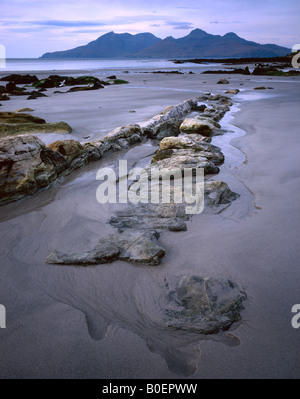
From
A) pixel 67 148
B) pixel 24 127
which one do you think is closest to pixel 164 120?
pixel 24 127

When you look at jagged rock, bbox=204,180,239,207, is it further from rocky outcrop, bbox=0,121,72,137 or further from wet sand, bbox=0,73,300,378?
rocky outcrop, bbox=0,121,72,137

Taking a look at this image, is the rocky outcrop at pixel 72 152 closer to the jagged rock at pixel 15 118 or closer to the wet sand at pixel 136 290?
the jagged rock at pixel 15 118

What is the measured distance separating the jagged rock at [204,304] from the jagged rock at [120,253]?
0.99 feet

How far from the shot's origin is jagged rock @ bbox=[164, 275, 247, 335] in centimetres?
147

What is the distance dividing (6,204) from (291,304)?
105 inches

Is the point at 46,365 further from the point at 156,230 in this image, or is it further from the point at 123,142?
the point at 123,142

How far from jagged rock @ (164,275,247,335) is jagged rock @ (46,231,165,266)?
0.99 ft

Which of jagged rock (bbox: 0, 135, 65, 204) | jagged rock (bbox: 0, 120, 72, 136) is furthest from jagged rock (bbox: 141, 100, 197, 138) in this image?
jagged rock (bbox: 0, 135, 65, 204)

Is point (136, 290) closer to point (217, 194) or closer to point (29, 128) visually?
point (217, 194)

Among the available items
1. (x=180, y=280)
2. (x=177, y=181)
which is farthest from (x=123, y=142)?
(x=180, y=280)

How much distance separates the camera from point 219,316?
4.91 ft

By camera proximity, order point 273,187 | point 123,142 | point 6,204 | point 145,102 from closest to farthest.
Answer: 1. point 6,204
2. point 273,187
3. point 123,142
4. point 145,102

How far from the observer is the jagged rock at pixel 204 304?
57.8 inches

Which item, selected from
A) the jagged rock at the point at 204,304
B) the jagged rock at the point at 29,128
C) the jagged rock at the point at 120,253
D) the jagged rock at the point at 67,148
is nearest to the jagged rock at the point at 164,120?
the jagged rock at the point at 29,128
